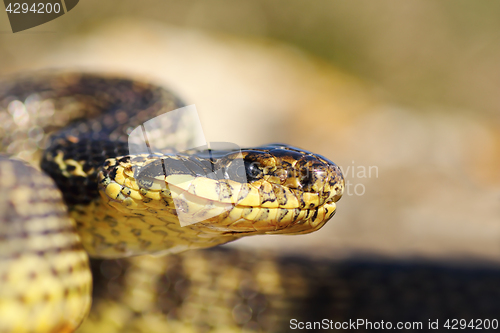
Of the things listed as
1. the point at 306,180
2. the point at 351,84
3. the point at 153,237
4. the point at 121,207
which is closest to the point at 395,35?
the point at 351,84

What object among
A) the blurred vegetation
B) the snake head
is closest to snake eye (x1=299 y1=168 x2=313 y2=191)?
the snake head

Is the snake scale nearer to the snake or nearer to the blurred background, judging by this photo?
the snake

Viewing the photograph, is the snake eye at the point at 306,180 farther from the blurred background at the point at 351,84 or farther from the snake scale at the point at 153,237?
the blurred background at the point at 351,84

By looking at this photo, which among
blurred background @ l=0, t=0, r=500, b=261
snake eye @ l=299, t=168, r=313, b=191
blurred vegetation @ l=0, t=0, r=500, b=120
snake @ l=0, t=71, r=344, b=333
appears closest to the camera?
snake @ l=0, t=71, r=344, b=333

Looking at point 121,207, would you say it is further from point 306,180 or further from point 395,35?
point 395,35

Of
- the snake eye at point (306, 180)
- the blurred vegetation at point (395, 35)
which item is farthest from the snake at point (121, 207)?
the blurred vegetation at point (395, 35)
